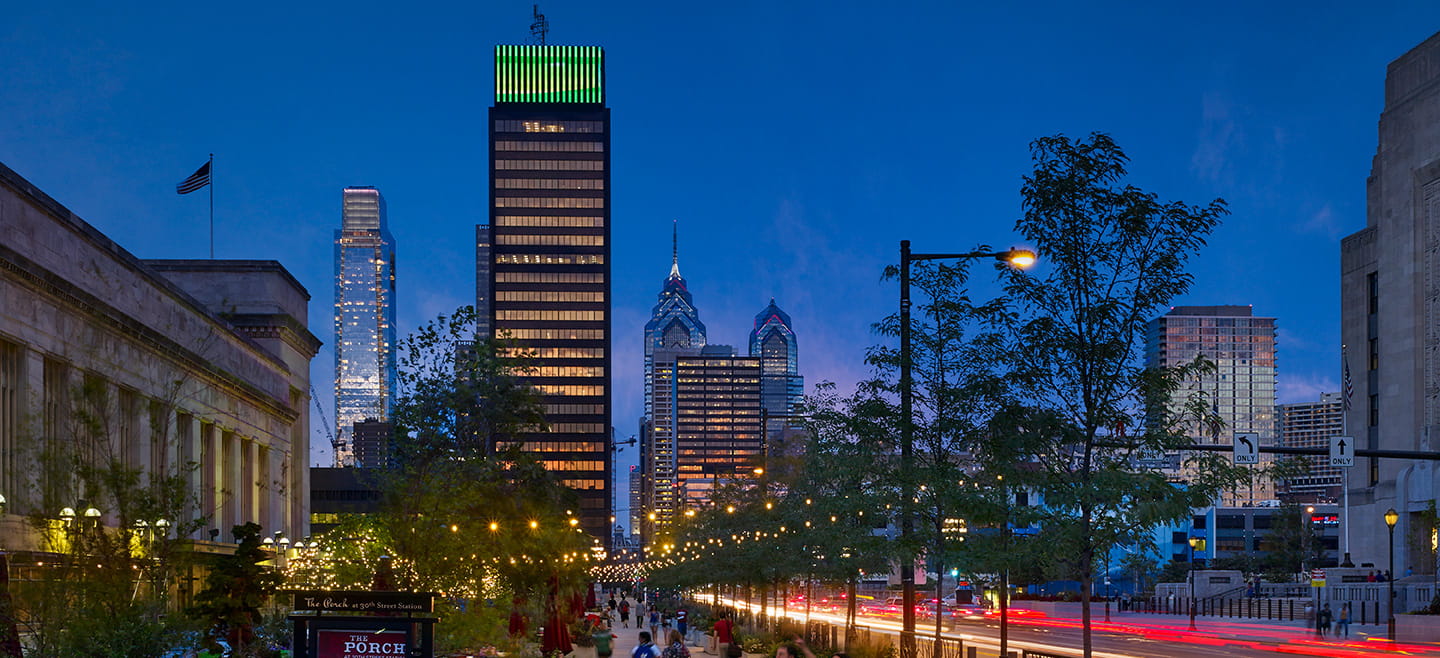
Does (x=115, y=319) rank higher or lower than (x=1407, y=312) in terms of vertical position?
lower

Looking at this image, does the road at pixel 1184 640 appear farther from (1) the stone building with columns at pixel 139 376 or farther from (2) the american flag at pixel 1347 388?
(1) the stone building with columns at pixel 139 376

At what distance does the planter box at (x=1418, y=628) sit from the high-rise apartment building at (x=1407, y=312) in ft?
74.0

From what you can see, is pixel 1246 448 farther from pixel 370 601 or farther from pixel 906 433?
pixel 370 601

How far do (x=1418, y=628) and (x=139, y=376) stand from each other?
163 ft

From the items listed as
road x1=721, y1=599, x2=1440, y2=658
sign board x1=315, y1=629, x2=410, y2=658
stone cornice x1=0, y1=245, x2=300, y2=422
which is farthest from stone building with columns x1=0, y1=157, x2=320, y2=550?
road x1=721, y1=599, x2=1440, y2=658

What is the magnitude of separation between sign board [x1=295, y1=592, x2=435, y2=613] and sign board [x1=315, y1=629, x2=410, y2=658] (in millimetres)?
351

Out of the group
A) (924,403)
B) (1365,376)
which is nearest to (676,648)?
(924,403)

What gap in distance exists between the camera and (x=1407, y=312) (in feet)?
268

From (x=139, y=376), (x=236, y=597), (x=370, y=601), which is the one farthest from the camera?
(x=139, y=376)

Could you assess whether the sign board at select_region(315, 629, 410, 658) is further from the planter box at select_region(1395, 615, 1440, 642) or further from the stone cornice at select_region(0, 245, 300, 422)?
the planter box at select_region(1395, 615, 1440, 642)

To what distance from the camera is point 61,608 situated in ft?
76.2

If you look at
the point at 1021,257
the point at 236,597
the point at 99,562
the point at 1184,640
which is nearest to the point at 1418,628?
the point at 1184,640

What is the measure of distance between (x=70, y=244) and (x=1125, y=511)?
136ft

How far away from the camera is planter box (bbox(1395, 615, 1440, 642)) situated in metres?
51.2
